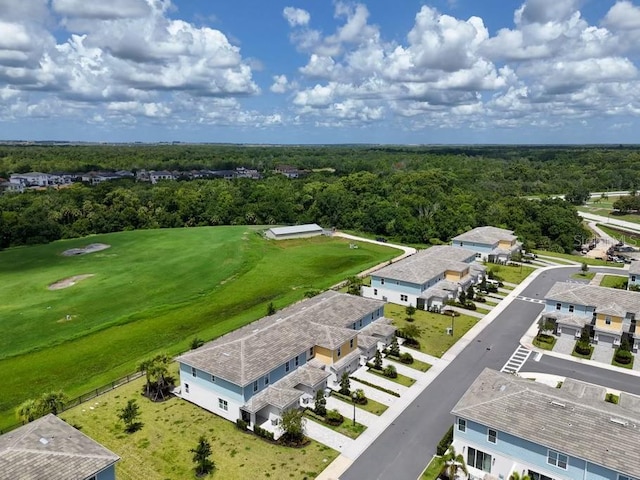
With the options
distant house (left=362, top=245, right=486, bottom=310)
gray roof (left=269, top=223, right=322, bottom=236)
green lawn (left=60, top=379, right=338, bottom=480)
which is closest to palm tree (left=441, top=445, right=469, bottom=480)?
green lawn (left=60, top=379, right=338, bottom=480)

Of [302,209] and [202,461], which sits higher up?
[302,209]

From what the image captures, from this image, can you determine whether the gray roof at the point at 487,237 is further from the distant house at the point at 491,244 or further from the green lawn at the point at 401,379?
the green lawn at the point at 401,379

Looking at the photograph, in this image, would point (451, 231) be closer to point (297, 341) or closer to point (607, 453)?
point (297, 341)

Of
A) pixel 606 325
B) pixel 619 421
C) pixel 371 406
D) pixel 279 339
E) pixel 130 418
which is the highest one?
pixel 619 421

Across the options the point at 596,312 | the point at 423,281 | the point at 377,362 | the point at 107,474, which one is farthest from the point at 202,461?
the point at 596,312

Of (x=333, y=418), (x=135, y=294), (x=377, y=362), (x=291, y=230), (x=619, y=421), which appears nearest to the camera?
(x=619, y=421)

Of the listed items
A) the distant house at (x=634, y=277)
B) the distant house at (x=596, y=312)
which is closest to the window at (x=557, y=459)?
the distant house at (x=596, y=312)

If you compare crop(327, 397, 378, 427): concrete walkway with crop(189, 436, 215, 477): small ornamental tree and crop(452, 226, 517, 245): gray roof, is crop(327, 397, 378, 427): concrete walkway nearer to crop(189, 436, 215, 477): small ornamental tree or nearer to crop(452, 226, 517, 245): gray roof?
crop(189, 436, 215, 477): small ornamental tree

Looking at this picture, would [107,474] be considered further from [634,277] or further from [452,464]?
[634,277]
